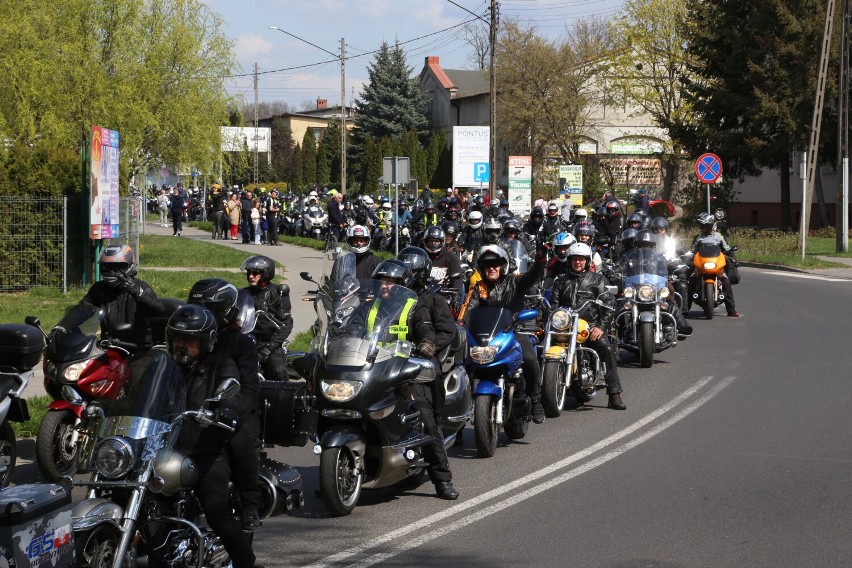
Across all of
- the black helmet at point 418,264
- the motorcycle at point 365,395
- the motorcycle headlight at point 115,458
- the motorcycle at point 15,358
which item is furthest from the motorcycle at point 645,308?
the motorcycle headlight at point 115,458

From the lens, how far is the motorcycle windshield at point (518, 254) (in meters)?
17.1

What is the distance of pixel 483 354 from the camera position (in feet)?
32.2

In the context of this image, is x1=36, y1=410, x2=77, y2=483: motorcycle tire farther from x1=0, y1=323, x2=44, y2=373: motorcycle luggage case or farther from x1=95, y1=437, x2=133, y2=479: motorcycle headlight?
x1=95, y1=437, x2=133, y2=479: motorcycle headlight

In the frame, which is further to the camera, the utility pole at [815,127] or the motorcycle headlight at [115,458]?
the utility pole at [815,127]

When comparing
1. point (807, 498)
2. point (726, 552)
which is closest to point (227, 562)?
point (726, 552)

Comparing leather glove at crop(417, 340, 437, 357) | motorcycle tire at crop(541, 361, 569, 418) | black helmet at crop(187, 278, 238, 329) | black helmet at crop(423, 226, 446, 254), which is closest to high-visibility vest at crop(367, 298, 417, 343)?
leather glove at crop(417, 340, 437, 357)

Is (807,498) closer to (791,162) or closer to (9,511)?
(9,511)

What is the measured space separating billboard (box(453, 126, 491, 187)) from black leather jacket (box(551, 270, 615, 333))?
39.1m

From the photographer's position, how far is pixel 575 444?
10.5m

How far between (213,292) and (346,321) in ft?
7.28

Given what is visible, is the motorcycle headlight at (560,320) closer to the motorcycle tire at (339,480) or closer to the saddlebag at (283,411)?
the motorcycle tire at (339,480)

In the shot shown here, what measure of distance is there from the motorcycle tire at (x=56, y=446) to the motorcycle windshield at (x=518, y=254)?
8814mm

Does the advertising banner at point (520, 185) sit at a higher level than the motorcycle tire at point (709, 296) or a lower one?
higher

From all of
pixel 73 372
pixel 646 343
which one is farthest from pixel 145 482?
pixel 646 343
